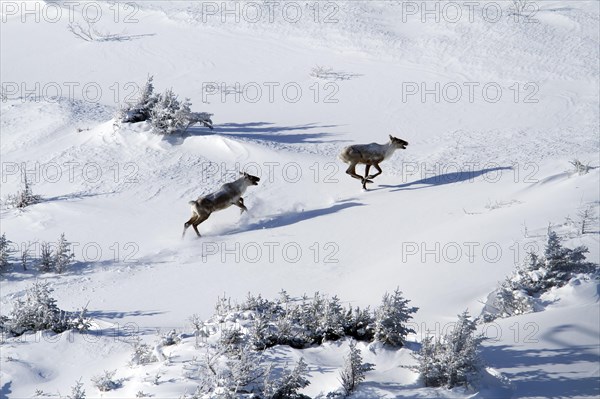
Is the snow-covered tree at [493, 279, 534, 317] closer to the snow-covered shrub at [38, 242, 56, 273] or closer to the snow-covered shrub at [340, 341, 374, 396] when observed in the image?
the snow-covered shrub at [340, 341, 374, 396]

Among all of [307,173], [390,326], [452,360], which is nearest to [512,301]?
[390,326]

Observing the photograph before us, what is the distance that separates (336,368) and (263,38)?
1937cm

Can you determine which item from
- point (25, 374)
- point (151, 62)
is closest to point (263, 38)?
point (151, 62)

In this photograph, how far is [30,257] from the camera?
12.0 meters

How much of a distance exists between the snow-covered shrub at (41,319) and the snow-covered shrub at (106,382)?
1841mm

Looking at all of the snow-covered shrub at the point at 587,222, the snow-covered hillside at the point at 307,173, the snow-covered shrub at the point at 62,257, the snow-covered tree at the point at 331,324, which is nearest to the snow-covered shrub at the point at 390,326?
the snow-covered hillside at the point at 307,173

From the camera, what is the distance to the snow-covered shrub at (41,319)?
9.00 meters

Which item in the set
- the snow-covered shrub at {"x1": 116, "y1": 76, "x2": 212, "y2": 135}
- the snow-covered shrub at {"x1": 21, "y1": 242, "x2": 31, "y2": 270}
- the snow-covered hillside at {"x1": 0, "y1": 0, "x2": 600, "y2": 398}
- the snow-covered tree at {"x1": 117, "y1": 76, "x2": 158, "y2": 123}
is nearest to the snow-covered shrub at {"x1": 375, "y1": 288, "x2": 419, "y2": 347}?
the snow-covered hillside at {"x1": 0, "y1": 0, "x2": 600, "y2": 398}

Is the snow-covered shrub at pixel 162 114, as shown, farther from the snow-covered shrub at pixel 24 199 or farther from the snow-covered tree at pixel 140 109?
the snow-covered shrub at pixel 24 199

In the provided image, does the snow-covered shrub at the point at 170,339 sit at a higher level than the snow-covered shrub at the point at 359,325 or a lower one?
lower

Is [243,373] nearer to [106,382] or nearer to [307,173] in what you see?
[106,382]

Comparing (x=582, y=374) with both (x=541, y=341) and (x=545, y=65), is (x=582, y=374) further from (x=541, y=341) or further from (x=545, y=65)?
(x=545, y=65)

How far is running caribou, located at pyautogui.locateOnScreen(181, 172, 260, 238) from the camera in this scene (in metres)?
13.1

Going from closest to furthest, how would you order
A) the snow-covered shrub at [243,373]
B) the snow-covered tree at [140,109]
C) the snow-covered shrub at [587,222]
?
the snow-covered shrub at [243,373] < the snow-covered shrub at [587,222] < the snow-covered tree at [140,109]
